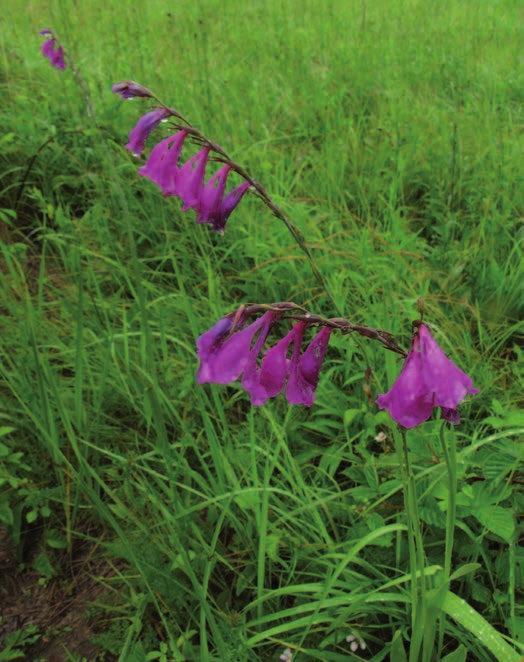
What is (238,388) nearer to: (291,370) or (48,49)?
Answer: (291,370)

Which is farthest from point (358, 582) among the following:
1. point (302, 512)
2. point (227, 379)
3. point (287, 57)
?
point (287, 57)

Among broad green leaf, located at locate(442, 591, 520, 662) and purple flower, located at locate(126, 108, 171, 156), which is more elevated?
purple flower, located at locate(126, 108, 171, 156)

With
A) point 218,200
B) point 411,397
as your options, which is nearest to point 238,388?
point 218,200

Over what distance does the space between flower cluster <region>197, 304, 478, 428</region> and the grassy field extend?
0.32 m

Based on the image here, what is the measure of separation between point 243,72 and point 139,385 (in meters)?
2.72

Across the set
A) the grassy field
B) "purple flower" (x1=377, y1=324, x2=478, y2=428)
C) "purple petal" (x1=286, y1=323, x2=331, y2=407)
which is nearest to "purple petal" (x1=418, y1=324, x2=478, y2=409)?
"purple flower" (x1=377, y1=324, x2=478, y2=428)

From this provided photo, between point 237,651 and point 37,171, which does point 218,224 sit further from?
point 37,171

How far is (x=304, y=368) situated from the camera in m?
0.88

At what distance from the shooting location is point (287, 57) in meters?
4.02

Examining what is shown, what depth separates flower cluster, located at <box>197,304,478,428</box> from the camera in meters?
0.74

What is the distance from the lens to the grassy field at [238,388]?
128cm

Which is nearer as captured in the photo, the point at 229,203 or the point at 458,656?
the point at 458,656

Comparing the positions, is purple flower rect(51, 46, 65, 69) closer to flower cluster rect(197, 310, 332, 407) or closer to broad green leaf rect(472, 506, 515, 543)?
flower cluster rect(197, 310, 332, 407)

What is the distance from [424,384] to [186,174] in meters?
0.77
